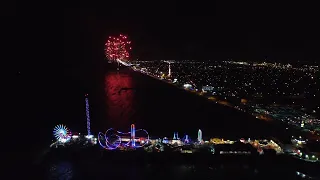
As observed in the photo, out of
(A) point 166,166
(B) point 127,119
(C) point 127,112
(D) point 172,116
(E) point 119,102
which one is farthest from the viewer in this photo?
(E) point 119,102

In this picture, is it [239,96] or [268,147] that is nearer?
[268,147]

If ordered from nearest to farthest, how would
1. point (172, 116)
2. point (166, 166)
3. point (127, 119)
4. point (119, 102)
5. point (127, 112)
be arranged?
point (166, 166)
point (127, 119)
point (172, 116)
point (127, 112)
point (119, 102)

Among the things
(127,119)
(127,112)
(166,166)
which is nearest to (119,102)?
(127,112)

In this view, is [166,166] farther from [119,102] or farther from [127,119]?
[119,102]

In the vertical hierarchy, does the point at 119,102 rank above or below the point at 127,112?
above

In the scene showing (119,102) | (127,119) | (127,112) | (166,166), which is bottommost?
A: (166,166)

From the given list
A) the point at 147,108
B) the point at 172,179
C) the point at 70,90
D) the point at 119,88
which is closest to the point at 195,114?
the point at 147,108

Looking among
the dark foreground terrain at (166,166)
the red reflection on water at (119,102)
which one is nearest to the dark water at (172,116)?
the red reflection on water at (119,102)

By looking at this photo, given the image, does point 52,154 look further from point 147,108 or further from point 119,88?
point 119,88

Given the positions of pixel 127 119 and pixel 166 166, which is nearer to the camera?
pixel 166 166
